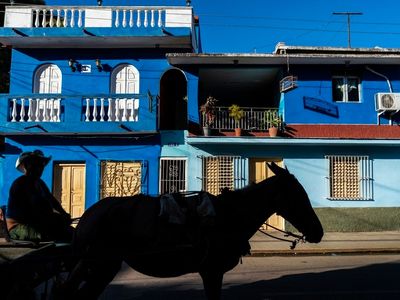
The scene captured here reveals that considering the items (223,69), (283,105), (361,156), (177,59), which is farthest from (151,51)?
(361,156)

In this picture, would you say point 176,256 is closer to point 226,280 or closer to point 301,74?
point 226,280

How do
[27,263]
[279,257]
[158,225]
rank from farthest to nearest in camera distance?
[279,257] < [158,225] < [27,263]

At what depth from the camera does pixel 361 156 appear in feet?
54.1

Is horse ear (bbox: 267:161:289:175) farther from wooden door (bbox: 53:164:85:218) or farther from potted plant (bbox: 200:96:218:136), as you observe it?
wooden door (bbox: 53:164:85:218)

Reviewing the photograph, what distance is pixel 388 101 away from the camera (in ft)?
53.3

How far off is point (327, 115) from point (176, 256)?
42.5 ft

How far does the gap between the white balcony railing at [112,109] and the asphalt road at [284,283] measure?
741cm

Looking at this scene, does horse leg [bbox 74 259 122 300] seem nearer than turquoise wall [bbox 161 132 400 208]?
Yes

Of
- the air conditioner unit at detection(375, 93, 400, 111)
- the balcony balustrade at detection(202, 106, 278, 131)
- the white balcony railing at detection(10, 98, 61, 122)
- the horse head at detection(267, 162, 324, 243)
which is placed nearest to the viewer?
the horse head at detection(267, 162, 324, 243)

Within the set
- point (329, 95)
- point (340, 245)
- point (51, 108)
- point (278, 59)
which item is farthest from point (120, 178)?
point (329, 95)

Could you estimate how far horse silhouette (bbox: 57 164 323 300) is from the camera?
4.75 m

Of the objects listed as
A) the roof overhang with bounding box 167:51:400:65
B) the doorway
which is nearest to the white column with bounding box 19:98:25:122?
the doorway

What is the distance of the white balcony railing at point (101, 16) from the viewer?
659 inches

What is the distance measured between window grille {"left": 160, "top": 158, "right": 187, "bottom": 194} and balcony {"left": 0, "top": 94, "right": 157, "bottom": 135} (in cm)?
142
